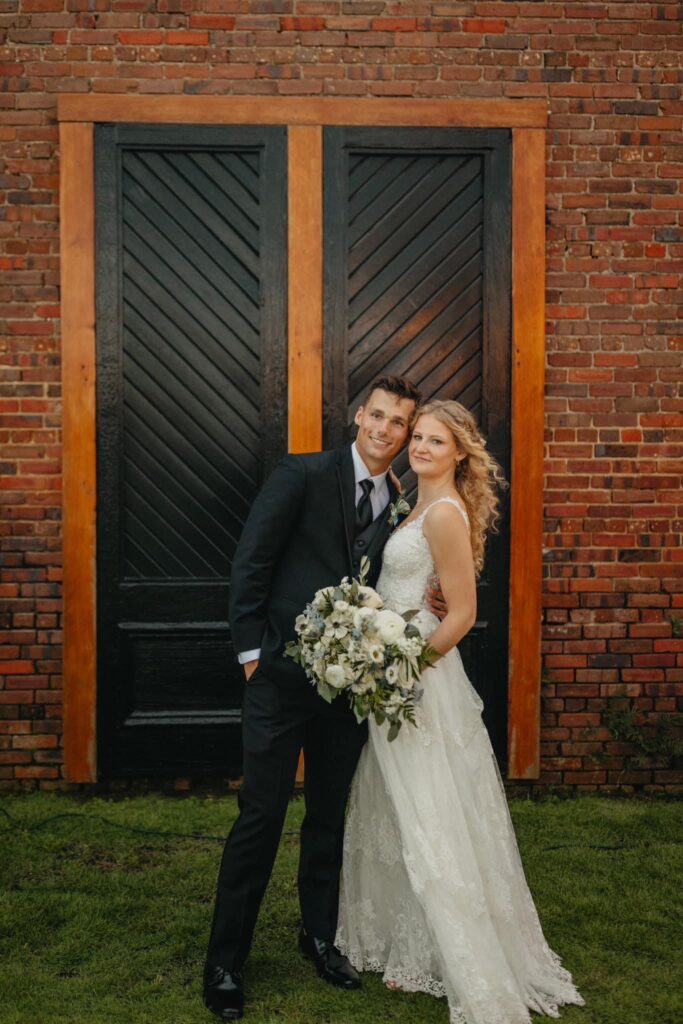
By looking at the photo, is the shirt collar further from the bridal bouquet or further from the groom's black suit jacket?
the bridal bouquet

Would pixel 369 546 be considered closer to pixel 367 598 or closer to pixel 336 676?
pixel 367 598

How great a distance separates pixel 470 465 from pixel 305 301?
206 centimetres

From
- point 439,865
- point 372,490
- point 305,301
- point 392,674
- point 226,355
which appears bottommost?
Result: point 439,865

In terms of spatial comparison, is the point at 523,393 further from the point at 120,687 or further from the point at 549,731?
the point at 120,687

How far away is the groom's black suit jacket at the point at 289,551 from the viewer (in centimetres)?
316

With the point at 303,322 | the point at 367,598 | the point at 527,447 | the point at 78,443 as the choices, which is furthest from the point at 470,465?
the point at 78,443

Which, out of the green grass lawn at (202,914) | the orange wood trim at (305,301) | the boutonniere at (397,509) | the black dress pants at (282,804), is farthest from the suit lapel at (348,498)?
the orange wood trim at (305,301)

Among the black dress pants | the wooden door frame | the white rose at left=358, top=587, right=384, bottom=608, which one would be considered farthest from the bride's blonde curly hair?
the wooden door frame

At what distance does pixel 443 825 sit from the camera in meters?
3.14

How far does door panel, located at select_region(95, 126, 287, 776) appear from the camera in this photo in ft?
16.6

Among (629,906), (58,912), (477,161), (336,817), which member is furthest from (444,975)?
(477,161)

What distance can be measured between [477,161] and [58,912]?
4356 millimetres

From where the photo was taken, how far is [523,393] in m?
5.11

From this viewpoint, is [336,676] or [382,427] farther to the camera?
[382,427]
